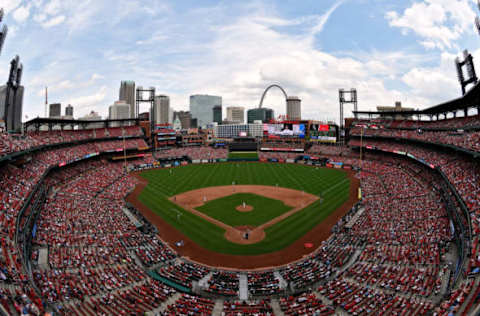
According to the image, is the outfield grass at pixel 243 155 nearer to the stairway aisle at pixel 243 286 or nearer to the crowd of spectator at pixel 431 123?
the crowd of spectator at pixel 431 123

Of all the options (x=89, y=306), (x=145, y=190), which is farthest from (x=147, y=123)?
(x=89, y=306)

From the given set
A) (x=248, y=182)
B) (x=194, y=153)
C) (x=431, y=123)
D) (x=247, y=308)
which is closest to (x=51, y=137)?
(x=194, y=153)

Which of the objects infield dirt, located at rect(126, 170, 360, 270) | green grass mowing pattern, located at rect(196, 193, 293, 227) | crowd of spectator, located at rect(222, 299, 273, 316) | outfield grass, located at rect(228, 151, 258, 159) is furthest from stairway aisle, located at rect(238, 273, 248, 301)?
outfield grass, located at rect(228, 151, 258, 159)

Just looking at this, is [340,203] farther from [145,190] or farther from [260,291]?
[145,190]

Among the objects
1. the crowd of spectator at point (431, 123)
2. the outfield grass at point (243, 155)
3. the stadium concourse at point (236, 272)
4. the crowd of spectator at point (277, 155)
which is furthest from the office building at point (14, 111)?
the crowd of spectator at point (431, 123)

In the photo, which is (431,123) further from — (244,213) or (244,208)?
(244,213)
